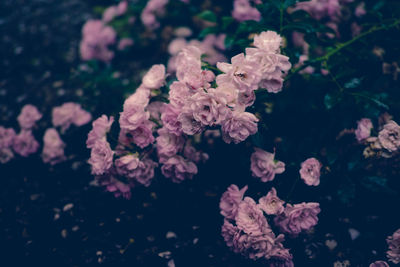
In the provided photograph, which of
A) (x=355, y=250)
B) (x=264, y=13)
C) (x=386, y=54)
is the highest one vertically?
(x=264, y=13)

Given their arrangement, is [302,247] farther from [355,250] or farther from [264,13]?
[264,13]

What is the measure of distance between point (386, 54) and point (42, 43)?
10.7ft

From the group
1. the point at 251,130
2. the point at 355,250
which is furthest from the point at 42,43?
the point at 355,250

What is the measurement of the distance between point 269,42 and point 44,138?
159cm

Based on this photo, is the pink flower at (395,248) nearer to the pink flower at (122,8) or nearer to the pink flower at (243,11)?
the pink flower at (243,11)

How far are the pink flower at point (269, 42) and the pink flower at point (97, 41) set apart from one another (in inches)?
72.9

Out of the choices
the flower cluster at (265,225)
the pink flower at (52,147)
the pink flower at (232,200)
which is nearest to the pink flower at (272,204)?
→ the flower cluster at (265,225)

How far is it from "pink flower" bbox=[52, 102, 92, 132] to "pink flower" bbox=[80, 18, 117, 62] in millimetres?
805

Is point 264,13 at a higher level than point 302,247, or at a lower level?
higher

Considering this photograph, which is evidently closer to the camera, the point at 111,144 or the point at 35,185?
the point at 111,144

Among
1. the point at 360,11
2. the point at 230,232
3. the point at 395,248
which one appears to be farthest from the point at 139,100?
the point at 360,11

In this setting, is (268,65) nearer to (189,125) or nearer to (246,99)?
(246,99)

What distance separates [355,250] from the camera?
60.4 inches

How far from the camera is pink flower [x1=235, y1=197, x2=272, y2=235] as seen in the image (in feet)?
3.92
